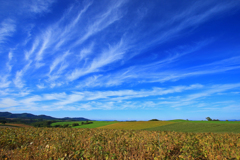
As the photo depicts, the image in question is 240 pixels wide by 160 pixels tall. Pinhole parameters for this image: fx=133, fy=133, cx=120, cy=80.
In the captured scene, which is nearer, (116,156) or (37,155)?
(116,156)

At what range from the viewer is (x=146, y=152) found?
148 inches

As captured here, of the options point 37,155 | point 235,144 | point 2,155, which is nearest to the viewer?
point 37,155

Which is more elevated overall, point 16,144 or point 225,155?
point 225,155

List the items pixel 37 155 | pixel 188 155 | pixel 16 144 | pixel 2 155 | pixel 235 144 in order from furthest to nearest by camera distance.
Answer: pixel 16 144, pixel 235 144, pixel 2 155, pixel 37 155, pixel 188 155

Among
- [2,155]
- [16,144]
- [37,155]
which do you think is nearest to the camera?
[37,155]

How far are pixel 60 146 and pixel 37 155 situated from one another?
629 mm

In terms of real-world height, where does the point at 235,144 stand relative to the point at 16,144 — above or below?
above

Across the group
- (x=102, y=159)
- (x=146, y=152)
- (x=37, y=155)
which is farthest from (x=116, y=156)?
(x=37, y=155)

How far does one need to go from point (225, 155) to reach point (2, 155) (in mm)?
6216

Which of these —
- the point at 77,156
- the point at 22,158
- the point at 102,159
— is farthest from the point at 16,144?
the point at 102,159

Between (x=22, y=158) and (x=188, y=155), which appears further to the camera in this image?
(x=22, y=158)

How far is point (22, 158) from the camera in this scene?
372 centimetres

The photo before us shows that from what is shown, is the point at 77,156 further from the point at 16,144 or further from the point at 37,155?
the point at 16,144

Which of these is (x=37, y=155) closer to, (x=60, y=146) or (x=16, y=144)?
(x=60, y=146)
